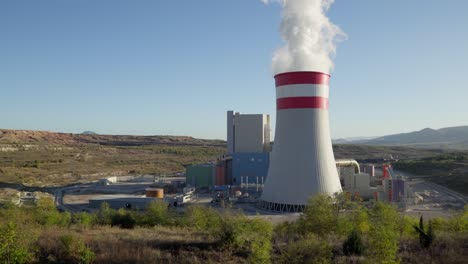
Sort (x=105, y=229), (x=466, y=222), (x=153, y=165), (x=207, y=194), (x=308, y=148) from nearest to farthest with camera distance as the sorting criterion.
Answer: (x=466, y=222)
(x=105, y=229)
(x=308, y=148)
(x=207, y=194)
(x=153, y=165)

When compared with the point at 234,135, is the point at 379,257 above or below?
below

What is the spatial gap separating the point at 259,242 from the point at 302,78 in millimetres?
14777

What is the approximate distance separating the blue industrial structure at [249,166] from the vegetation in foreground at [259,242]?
2037cm

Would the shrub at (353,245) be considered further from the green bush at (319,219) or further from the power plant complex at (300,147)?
the power plant complex at (300,147)

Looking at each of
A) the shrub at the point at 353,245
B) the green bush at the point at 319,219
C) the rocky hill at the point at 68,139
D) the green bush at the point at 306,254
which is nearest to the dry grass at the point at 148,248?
the green bush at the point at 306,254

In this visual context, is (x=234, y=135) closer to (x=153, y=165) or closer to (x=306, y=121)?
(x=306, y=121)

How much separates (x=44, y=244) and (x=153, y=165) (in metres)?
53.0

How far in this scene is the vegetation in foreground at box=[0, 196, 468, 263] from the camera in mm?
8594

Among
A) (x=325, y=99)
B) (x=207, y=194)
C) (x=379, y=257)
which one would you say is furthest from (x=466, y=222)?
(x=207, y=194)

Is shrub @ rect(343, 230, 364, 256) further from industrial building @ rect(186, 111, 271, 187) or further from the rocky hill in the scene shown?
the rocky hill

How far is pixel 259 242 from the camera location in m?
8.96

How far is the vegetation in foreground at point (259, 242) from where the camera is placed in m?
8.59

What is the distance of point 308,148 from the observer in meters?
21.9

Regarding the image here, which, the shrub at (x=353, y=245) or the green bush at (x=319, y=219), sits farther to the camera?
the green bush at (x=319, y=219)
